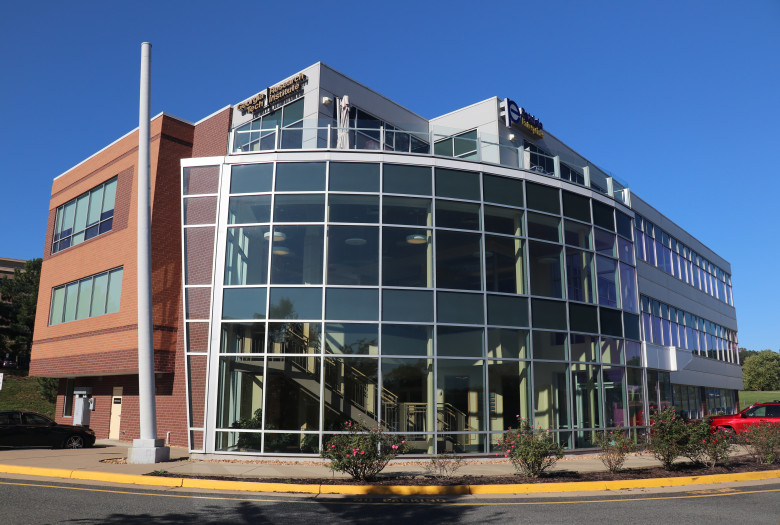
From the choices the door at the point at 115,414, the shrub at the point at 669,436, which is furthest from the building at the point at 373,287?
the shrub at the point at 669,436

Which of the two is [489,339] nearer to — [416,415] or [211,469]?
[416,415]

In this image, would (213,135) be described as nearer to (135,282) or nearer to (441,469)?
(135,282)

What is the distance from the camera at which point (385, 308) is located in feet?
58.2

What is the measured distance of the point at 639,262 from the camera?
98.1 feet

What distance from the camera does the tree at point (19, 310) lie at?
58250 millimetres

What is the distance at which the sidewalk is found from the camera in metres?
12.2

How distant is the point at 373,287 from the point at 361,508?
8142 mm

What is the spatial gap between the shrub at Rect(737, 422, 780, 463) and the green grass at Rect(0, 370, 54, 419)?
161 ft

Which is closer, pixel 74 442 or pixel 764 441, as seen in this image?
pixel 764 441

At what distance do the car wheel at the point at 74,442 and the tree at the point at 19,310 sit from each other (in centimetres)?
4141

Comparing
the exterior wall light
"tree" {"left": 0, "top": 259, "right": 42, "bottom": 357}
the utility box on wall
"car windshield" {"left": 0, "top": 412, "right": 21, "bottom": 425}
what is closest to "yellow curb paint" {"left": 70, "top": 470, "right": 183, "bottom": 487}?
the exterior wall light

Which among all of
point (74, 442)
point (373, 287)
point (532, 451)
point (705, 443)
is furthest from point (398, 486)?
point (74, 442)

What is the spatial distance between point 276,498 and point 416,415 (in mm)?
6641

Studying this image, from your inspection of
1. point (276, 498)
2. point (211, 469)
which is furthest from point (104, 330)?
point (276, 498)
